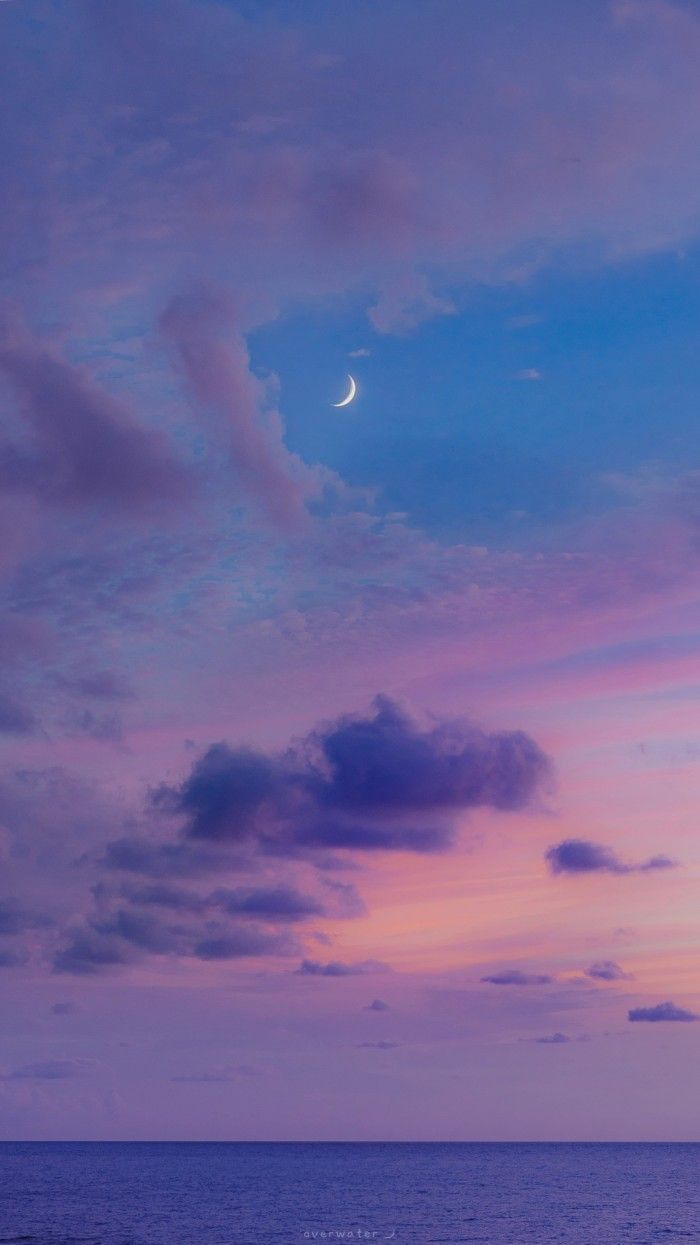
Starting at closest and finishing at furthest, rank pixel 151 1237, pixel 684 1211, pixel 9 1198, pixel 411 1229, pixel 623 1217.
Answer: pixel 151 1237
pixel 411 1229
pixel 623 1217
pixel 684 1211
pixel 9 1198

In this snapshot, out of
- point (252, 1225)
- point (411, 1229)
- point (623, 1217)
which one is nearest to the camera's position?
point (411, 1229)

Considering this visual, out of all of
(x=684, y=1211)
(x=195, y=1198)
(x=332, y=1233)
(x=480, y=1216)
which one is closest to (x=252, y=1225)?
(x=332, y=1233)

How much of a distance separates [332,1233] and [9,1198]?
219ft

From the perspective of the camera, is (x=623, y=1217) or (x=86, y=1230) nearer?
(x=86, y=1230)

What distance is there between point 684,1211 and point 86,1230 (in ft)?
271

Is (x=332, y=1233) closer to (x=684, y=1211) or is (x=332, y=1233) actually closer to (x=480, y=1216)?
(x=480, y=1216)

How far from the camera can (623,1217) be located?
493ft

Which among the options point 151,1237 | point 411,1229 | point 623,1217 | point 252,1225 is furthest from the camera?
point 623,1217

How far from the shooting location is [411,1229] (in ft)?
433

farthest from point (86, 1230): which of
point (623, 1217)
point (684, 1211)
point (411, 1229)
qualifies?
point (684, 1211)

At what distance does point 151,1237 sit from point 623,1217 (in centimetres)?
6321

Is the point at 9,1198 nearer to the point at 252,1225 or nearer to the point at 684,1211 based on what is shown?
the point at 252,1225

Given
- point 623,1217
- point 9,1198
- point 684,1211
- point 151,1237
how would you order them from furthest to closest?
point 9,1198 < point 684,1211 < point 623,1217 < point 151,1237

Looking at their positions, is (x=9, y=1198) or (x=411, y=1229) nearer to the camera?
(x=411, y=1229)
